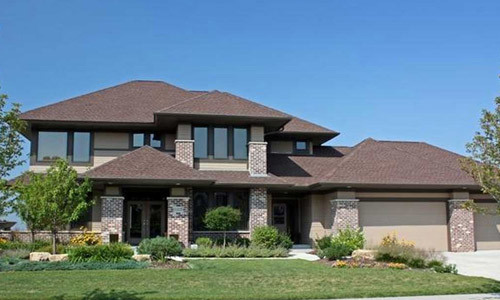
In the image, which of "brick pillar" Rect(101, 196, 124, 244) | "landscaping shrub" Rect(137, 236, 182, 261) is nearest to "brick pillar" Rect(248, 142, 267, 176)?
"brick pillar" Rect(101, 196, 124, 244)

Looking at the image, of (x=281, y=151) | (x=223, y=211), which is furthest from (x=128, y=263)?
(x=281, y=151)

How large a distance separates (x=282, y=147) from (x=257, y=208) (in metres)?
6.54

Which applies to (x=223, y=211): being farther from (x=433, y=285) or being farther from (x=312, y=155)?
(x=433, y=285)

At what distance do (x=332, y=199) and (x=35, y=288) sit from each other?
17.1 metres

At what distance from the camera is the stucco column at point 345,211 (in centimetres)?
2619

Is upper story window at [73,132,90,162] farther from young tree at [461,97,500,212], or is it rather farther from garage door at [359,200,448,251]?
young tree at [461,97,500,212]

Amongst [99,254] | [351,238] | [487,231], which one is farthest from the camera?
[487,231]

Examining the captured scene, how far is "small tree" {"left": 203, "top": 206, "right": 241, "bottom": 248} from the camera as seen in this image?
2508cm

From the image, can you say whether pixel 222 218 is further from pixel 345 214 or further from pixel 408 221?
pixel 408 221

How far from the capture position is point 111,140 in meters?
29.7

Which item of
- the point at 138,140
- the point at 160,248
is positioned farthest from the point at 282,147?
the point at 160,248

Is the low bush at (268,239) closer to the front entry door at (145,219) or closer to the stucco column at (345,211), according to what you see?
the stucco column at (345,211)

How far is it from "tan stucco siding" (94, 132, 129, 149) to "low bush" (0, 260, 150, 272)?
1195 centimetres

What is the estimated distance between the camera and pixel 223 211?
25203 mm
